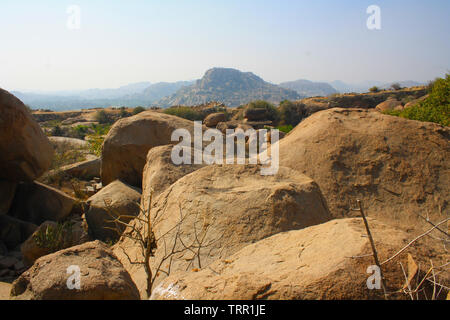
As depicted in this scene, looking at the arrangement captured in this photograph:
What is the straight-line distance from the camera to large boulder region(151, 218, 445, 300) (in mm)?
1829

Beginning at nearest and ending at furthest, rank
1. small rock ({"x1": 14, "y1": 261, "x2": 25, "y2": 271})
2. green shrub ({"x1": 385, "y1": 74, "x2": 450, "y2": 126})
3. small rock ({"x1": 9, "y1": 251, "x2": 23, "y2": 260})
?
small rock ({"x1": 14, "y1": 261, "x2": 25, "y2": 271}) < small rock ({"x1": 9, "y1": 251, "x2": 23, "y2": 260}) < green shrub ({"x1": 385, "y1": 74, "x2": 450, "y2": 126})

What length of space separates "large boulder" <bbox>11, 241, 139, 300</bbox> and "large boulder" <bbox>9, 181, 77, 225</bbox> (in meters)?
4.86

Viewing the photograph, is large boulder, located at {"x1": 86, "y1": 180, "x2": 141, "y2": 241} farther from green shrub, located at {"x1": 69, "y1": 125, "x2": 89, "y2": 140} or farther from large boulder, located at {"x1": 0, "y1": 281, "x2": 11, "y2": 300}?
green shrub, located at {"x1": 69, "y1": 125, "x2": 89, "y2": 140}

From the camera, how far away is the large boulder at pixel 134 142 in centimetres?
745

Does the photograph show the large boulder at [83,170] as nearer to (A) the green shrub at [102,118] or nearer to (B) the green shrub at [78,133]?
(B) the green shrub at [78,133]

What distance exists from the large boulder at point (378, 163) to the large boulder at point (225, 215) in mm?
1364

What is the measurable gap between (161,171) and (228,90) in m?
119

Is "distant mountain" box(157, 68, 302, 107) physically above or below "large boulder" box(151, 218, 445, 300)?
above

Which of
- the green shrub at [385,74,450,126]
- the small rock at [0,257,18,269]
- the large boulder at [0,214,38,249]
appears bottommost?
the small rock at [0,257,18,269]

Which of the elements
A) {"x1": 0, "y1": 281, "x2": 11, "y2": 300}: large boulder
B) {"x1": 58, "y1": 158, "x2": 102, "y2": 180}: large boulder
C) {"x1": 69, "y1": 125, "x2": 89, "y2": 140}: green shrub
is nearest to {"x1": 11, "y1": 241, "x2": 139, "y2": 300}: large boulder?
{"x1": 0, "y1": 281, "x2": 11, "y2": 300}: large boulder

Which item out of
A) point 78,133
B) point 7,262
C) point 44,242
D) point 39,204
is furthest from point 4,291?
point 78,133

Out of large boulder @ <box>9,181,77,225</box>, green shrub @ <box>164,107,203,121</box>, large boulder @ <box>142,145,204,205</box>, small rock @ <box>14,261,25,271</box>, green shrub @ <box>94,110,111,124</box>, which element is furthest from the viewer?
green shrub @ <box>94,110,111,124</box>

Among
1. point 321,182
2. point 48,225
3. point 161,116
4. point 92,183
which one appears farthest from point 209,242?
point 92,183

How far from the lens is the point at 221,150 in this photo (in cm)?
728
